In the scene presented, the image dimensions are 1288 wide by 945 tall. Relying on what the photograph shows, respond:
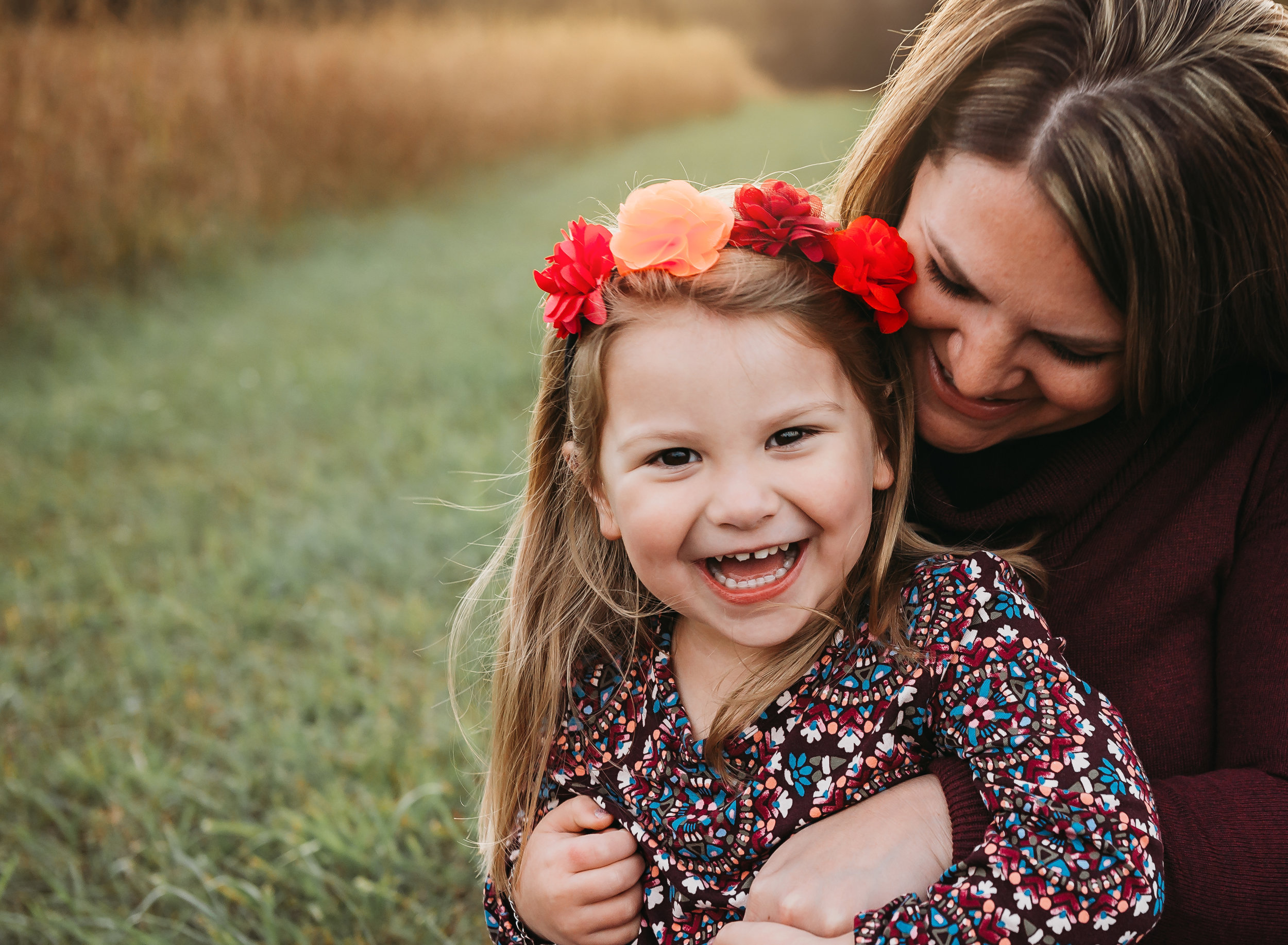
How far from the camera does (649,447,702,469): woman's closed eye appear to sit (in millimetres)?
1438

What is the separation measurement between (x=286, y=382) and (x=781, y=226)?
4.47 m

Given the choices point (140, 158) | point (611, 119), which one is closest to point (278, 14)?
point (140, 158)

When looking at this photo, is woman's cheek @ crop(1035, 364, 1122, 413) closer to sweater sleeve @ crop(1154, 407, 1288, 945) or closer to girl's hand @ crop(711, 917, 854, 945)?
sweater sleeve @ crop(1154, 407, 1288, 945)

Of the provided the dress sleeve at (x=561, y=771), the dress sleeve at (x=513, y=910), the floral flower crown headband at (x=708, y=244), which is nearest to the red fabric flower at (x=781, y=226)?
the floral flower crown headband at (x=708, y=244)

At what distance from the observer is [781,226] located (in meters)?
1.52

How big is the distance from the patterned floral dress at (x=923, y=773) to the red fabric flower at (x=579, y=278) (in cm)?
54

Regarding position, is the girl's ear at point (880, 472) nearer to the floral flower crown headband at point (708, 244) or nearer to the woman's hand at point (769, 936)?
the floral flower crown headband at point (708, 244)

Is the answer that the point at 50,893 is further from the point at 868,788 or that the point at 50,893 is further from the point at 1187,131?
the point at 1187,131

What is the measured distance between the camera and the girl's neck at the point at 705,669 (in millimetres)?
1568

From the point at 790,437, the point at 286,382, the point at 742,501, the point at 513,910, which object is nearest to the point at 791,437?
the point at 790,437

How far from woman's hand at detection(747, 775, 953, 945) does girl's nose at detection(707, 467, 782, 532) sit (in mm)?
414

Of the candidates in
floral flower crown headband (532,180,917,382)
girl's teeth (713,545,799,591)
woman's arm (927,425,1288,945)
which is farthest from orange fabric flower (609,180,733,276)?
woman's arm (927,425,1288,945)

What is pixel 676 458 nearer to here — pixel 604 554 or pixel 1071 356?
pixel 604 554

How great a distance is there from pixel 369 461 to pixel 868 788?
3360 millimetres
